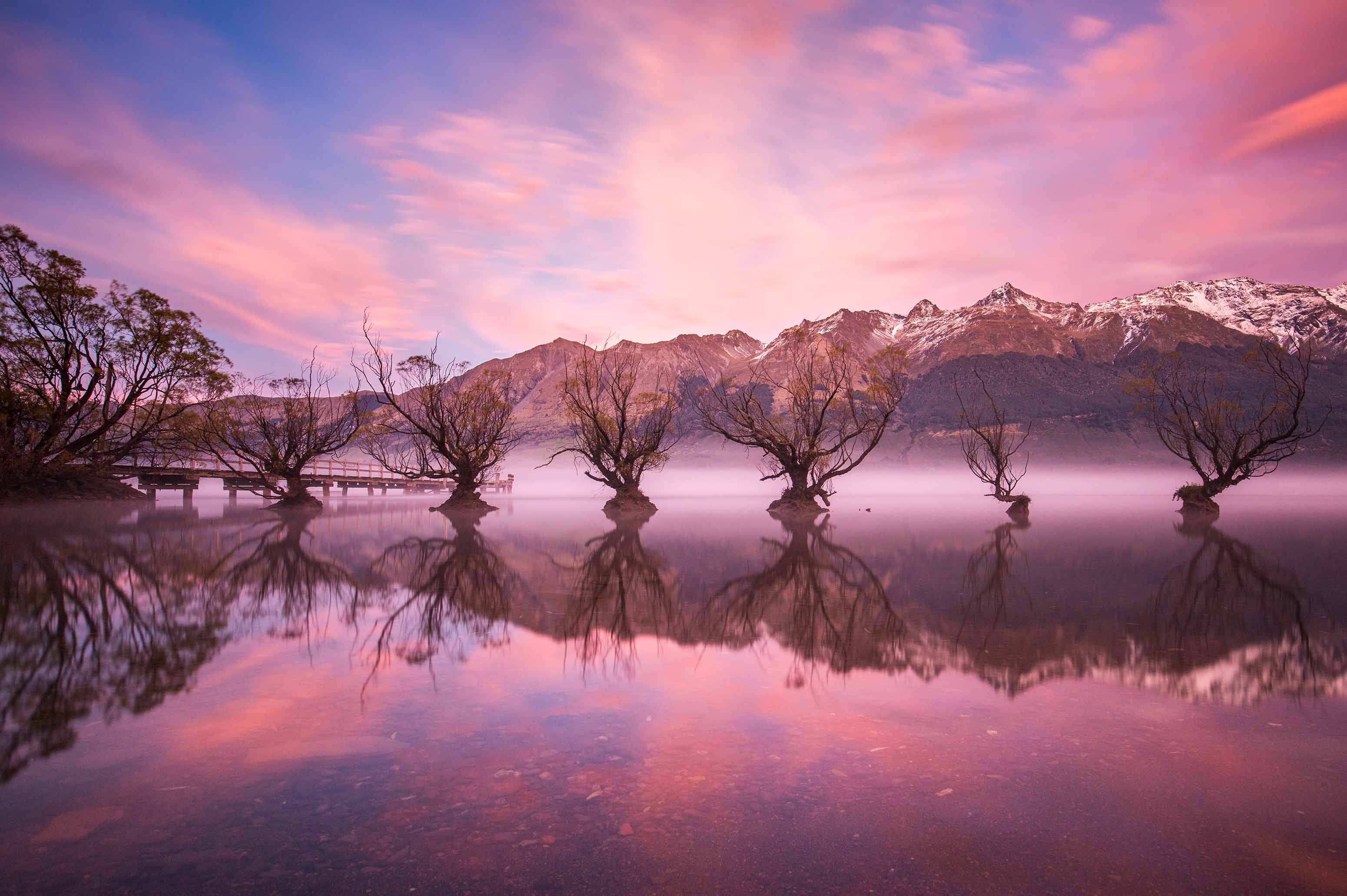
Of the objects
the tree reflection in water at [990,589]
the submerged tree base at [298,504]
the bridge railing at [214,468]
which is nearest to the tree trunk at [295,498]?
the submerged tree base at [298,504]

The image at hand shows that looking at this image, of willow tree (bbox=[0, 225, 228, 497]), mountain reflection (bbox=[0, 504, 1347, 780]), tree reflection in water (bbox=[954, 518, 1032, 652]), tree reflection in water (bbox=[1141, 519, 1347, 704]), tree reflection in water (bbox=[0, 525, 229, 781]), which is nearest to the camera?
tree reflection in water (bbox=[0, 525, 229, 781])

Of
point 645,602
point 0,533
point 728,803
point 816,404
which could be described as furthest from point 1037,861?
point 816,404

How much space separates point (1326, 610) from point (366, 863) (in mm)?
12655

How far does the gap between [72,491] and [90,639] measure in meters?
44.5

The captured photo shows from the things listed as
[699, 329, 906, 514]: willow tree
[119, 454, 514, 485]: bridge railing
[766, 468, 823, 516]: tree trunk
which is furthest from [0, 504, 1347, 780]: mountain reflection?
[119, 454, 514, 485]: bridge railing

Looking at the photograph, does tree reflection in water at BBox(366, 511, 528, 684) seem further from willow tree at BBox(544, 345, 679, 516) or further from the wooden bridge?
the wooden bridge

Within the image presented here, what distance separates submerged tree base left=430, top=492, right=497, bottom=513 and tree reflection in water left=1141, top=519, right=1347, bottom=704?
33225 millimetres

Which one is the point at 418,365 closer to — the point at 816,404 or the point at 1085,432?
the point at 816,404

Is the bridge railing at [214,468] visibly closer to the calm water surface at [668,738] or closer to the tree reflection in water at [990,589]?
the tree reflection in water at [990,589]

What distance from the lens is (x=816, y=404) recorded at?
40.5 metres

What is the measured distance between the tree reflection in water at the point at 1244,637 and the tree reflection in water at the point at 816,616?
2.70 meters

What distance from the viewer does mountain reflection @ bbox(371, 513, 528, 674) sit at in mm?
7875

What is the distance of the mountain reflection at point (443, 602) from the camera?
310 inches

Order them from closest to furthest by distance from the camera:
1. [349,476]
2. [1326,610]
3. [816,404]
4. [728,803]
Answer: [728,803]
[1326,610]
[816,404]
[349,476]
